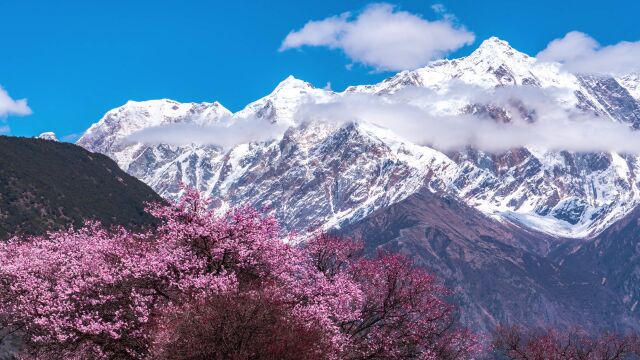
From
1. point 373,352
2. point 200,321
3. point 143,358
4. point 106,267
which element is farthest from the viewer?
point 373,352

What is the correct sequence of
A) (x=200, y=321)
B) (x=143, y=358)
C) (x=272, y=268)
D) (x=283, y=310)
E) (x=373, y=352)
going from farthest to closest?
(x=373, y=352)
(x=272, y=268)
(x=143, y=358)
(x=283, y=310)
(x=200, y=321)

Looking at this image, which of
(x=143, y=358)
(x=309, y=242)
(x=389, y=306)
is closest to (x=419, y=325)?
(x=389, y=306)

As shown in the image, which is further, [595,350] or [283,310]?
[595,350]

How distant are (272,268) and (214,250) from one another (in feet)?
13.2

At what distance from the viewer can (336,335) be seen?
4338 centimetres

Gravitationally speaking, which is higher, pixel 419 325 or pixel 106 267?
pixel 106 267

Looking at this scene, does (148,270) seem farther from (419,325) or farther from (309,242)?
(419,325)

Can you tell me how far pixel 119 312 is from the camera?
4031cm

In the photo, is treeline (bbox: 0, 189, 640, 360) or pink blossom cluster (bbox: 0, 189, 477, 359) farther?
pink blossom cluster (bbox: 0, 189, 477, 359)

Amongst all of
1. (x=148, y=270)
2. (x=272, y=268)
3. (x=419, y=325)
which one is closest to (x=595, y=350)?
(x=419, y=325)

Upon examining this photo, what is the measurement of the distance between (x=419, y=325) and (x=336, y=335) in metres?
11.7

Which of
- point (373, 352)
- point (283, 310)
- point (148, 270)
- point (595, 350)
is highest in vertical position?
point (148, 270)

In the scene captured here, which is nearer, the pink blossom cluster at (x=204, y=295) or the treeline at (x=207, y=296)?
the treeline at (x=207, y=296)

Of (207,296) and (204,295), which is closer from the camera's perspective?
(204,295)
